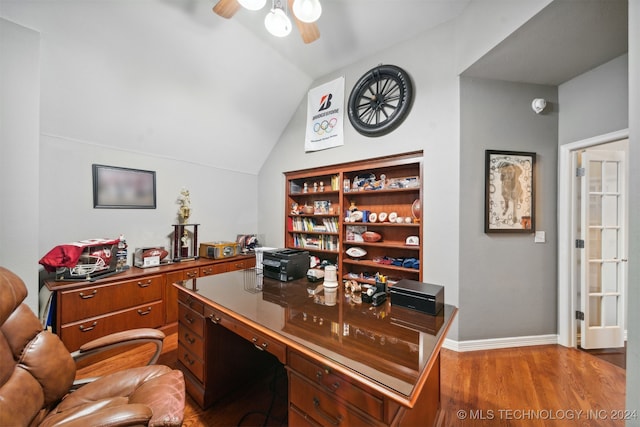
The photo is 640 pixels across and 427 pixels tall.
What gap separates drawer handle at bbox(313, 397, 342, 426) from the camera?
92 cm

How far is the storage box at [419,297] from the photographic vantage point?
4.30ft

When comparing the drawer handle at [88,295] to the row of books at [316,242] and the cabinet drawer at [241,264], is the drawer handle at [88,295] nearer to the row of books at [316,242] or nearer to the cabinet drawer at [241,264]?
the cabinet drawer at [241,264]

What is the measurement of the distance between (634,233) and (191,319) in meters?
2.55

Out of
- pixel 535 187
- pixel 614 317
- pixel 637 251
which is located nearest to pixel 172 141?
pixel 637 251

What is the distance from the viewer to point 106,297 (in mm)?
2213

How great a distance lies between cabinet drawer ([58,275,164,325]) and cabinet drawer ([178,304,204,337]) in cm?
95

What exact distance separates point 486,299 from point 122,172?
4201 millimetres

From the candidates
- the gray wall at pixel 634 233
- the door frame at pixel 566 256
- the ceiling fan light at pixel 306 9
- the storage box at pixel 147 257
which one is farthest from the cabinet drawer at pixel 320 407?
the door frame at pixel 566 256

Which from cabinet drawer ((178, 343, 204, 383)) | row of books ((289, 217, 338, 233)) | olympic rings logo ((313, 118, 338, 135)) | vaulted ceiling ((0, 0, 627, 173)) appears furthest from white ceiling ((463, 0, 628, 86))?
cabinet drawer ((178, 343, 204, 383))

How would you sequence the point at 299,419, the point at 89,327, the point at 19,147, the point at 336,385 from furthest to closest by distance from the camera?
the point at 89,327 < the point at 19,147 < the point at 299,419 < the point at 336,385

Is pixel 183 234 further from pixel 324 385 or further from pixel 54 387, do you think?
pixel 324 385

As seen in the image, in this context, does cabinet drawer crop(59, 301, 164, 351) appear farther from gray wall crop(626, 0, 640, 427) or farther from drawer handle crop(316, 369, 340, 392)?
gray wall crop(626, 0, 640, 427)

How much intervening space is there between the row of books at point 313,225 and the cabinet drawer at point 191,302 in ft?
6.64

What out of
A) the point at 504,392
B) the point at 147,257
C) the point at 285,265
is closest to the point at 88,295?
the point at 147,257
